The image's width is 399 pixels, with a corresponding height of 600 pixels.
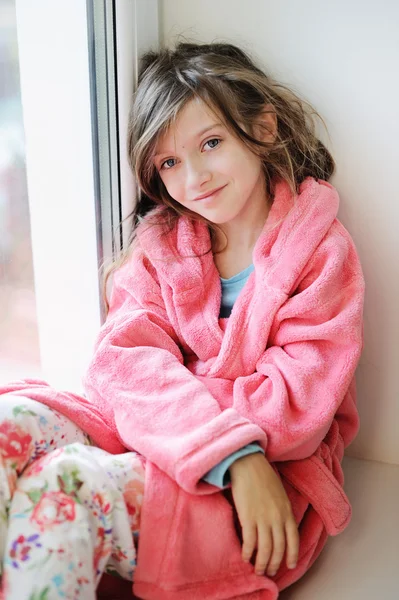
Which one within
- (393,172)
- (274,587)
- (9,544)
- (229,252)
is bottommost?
(274,587)

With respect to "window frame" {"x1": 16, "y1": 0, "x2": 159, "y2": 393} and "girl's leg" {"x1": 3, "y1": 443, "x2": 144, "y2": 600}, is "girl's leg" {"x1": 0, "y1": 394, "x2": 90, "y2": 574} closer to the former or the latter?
"girl's leg" {"x1": 3, "y1": 443, "x2": 144, "y2": 600}

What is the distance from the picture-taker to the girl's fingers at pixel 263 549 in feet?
2.50

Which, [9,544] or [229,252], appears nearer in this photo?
[9,544]

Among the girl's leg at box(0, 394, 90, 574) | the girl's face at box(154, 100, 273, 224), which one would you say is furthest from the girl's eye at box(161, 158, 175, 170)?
the girl's leg at box(0, 394, 90, 574)

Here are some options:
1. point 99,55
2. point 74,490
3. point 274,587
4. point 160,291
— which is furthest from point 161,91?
point 274,587

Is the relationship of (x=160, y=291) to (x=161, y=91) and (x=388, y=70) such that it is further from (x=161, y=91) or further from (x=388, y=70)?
(x=388, y=70)

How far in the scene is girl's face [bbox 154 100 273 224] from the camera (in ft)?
3.12

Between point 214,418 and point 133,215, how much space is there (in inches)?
18.8

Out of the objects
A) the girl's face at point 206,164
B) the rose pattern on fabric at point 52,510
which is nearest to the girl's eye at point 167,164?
the girl's face at point 206,164

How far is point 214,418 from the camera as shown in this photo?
0.82 m

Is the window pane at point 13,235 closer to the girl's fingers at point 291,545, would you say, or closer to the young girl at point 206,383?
the young girl at point 206,383

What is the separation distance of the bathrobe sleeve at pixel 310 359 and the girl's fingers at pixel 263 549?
4.1 inches

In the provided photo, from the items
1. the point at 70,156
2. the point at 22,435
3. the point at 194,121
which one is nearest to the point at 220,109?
the point at 194,121

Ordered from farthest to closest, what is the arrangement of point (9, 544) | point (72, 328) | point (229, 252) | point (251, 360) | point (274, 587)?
point (72, 328)
point (229, 252)
point (251, 360)
point (274, 587)
point (9, 544)
